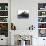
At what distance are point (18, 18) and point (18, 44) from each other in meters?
1.34

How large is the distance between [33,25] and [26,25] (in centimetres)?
36

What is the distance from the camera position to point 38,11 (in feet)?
21.4

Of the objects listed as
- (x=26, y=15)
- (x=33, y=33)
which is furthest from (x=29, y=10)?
(x=33, y=33)

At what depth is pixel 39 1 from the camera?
645 cm

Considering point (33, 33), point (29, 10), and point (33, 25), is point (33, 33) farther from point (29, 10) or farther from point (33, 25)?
point (29, 10)

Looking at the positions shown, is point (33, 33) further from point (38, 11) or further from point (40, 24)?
point (38, 11)

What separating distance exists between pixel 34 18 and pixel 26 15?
447 mm

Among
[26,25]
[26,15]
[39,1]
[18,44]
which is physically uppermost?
[39,1]

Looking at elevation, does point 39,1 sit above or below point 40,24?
above

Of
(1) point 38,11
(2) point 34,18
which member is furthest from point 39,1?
(2) point 34,18

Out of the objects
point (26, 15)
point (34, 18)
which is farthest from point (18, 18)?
point (34, 18)

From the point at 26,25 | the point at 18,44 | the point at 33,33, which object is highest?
the point at 26,25

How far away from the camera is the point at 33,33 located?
6.31 m

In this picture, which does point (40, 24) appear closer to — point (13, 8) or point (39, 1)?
point (39, 1)
